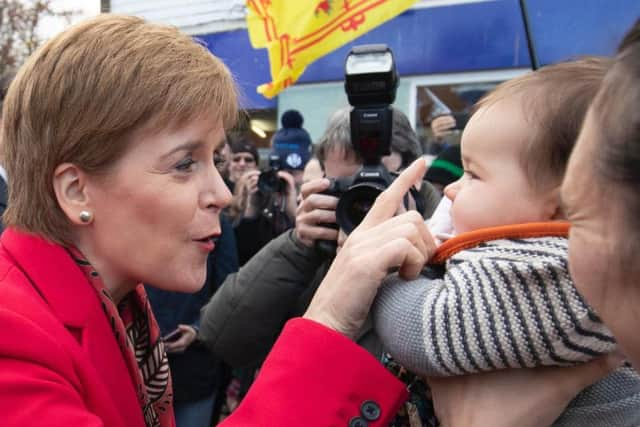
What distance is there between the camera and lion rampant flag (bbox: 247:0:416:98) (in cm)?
342

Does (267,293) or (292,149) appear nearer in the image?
(267,293)

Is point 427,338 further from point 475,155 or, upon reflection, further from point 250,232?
point 250,232

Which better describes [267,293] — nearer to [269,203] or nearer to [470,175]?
[470,175]

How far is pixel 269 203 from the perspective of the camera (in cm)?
395

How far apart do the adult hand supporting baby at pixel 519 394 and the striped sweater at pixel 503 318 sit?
0.15ft

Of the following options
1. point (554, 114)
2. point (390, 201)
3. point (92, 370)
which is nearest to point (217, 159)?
point (390, 201)

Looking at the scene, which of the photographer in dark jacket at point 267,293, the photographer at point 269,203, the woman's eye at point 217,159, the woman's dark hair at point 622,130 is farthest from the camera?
the photographer at point 269,203

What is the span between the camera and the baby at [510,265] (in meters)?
Result: 1.00

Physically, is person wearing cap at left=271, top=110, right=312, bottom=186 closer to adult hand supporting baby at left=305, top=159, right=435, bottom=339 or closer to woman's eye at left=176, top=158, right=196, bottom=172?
woman's eye at left=176, top=158, right=196, bottom=172

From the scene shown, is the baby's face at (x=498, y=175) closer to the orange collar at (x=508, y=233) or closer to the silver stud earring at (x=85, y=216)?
the orange collar at (x=508, y=233)

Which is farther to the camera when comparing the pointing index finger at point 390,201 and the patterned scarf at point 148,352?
the patterned scarf at point 148,352

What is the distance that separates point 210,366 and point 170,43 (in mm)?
2215

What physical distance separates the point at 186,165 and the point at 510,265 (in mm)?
733

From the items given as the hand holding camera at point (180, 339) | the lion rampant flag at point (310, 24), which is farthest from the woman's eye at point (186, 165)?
the lion rampant flag at point (310, 24)
